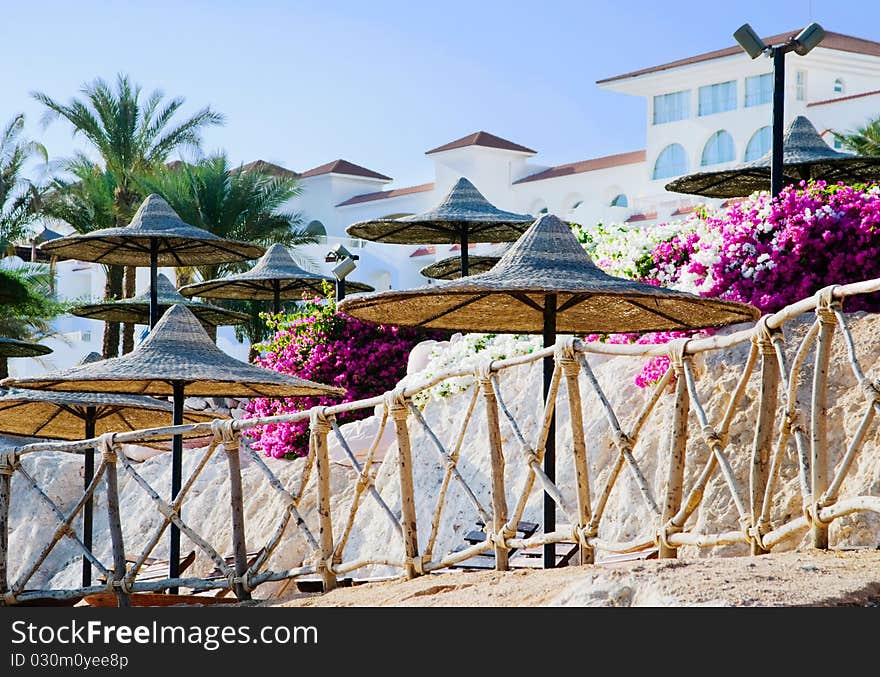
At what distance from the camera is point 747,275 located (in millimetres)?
9141

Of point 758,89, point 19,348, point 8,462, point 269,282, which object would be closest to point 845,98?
point 758,89

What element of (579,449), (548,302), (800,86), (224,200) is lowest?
(579,449)

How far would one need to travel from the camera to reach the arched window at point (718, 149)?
1512 inches

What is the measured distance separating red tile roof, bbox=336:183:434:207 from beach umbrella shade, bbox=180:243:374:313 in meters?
22.8

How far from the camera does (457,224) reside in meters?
14.3


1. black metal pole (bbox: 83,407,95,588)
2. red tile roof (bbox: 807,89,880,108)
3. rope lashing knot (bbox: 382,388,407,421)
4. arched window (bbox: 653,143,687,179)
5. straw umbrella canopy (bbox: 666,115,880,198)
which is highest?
red tile roof (bbox: 807,89,880,108)

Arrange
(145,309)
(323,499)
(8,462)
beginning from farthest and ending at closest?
1. (145,309)
2. (8,462)
3. (323,499)

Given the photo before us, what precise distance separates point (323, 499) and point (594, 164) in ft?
107

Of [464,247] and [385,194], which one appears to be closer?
[464,247]

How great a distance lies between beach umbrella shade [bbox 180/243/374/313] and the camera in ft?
54.9

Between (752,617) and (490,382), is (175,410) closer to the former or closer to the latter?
(490,382)

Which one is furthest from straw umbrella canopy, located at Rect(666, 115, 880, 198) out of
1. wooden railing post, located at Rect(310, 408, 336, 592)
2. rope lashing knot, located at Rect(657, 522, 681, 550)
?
rope lashing knot, located at Rect(657, 522, 681, 550)

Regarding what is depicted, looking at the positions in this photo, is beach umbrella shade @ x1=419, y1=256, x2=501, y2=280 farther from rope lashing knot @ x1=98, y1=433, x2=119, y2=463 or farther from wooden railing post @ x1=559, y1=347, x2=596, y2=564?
wooden railing post @ x1=559, y1=347, x2=596, y2=564

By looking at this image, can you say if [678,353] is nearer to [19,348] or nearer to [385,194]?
[19,348]
